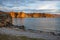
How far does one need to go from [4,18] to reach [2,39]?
1439 cm

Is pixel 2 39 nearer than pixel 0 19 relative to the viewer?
Yes

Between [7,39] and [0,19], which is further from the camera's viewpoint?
[0,19]

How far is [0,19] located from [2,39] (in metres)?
13.9

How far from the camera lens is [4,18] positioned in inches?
834

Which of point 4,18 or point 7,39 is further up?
point 7,39

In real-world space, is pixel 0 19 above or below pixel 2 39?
below

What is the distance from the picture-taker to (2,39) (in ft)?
22.7

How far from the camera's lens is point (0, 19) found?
20.6m

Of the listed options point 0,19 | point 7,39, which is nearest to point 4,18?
point 0,19

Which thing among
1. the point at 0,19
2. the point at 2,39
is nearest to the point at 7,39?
the point at 2,39

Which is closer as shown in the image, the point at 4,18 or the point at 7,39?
the point at 7,39

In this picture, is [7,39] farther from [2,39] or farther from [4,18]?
[4,18]

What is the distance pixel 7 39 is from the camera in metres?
7.09

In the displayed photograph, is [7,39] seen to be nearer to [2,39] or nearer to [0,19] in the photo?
[2,39]
